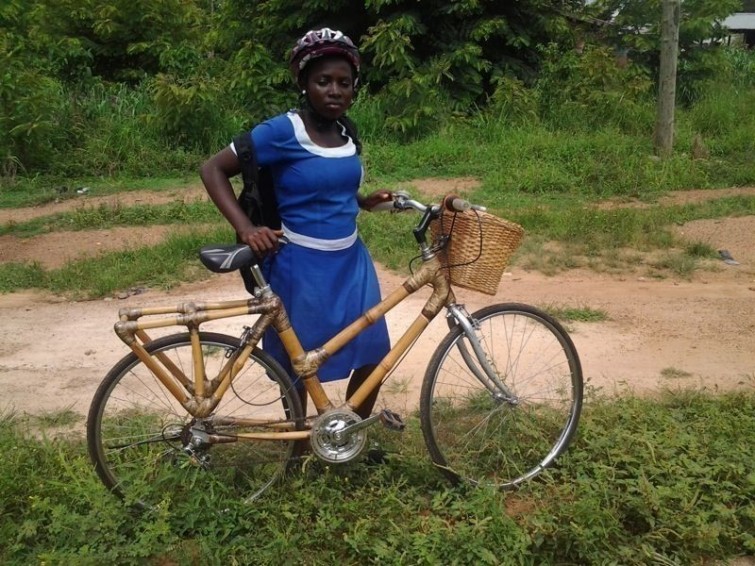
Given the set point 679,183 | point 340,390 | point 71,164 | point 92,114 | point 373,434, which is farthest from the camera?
point 92,114

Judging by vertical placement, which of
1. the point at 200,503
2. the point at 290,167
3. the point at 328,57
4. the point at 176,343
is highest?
the point at 328,57

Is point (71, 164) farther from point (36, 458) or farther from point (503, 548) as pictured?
point (503, 548)

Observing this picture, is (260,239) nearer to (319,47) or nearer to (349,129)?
(349,129)

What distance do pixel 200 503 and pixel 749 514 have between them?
197 centimetres

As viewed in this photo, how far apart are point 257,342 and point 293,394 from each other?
27cm

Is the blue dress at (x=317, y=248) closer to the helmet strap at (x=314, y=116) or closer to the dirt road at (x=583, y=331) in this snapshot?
the helmet strap at (x=314, y=116)

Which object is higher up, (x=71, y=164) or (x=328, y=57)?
(x=328, y=57)

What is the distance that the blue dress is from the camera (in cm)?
261

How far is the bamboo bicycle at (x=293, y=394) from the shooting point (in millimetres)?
2652

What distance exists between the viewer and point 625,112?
9.77 m

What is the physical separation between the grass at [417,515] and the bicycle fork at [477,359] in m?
0.37

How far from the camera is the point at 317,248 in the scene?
2.74 m

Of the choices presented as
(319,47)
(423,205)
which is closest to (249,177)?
(319,47)

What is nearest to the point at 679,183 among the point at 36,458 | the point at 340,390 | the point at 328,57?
the point at 340,390
